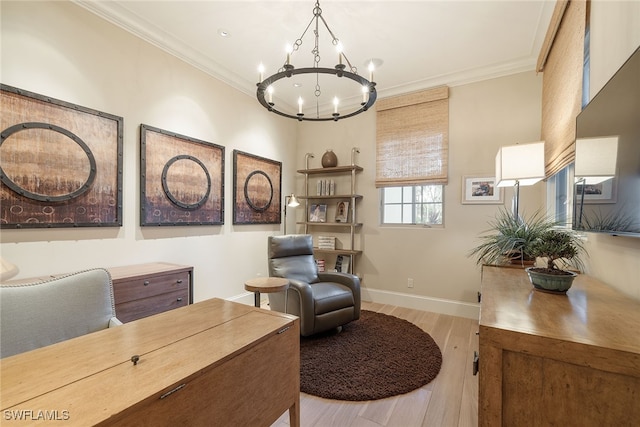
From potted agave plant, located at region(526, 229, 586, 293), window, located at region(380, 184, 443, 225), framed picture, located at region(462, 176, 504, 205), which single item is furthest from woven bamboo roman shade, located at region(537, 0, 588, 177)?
window, located at region(380, 184, 443, 225)

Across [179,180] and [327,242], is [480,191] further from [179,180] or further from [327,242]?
[179,180]

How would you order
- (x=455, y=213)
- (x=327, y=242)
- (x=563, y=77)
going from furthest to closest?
(x=327, y=242) < (x=455, y=213) < (x=563, y=77)

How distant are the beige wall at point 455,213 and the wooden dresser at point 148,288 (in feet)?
8.06

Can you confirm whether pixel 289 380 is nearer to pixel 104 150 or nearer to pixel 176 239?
pixel 176 239

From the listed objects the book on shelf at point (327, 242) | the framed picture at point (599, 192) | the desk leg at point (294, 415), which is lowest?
the desk leg at point (294, 415)

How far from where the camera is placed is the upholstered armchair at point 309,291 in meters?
2.60

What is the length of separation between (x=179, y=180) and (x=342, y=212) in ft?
7.47

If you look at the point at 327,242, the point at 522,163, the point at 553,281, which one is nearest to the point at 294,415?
the point at 553,281

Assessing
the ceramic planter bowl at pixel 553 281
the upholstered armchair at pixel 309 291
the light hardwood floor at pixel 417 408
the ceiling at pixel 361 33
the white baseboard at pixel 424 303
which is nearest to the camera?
the ceramic planter bowl at pixel 553 281

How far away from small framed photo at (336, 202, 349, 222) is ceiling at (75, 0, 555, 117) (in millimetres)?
1803

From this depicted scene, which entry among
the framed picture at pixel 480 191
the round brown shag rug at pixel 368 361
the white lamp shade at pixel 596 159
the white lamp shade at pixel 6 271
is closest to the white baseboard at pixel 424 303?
the round brown shag rug at pixel 368 361

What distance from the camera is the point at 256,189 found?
392 centimetres

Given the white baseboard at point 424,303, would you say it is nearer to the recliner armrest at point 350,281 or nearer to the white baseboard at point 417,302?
the white baseboard at point 417,302

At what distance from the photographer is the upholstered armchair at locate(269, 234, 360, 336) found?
260cm
